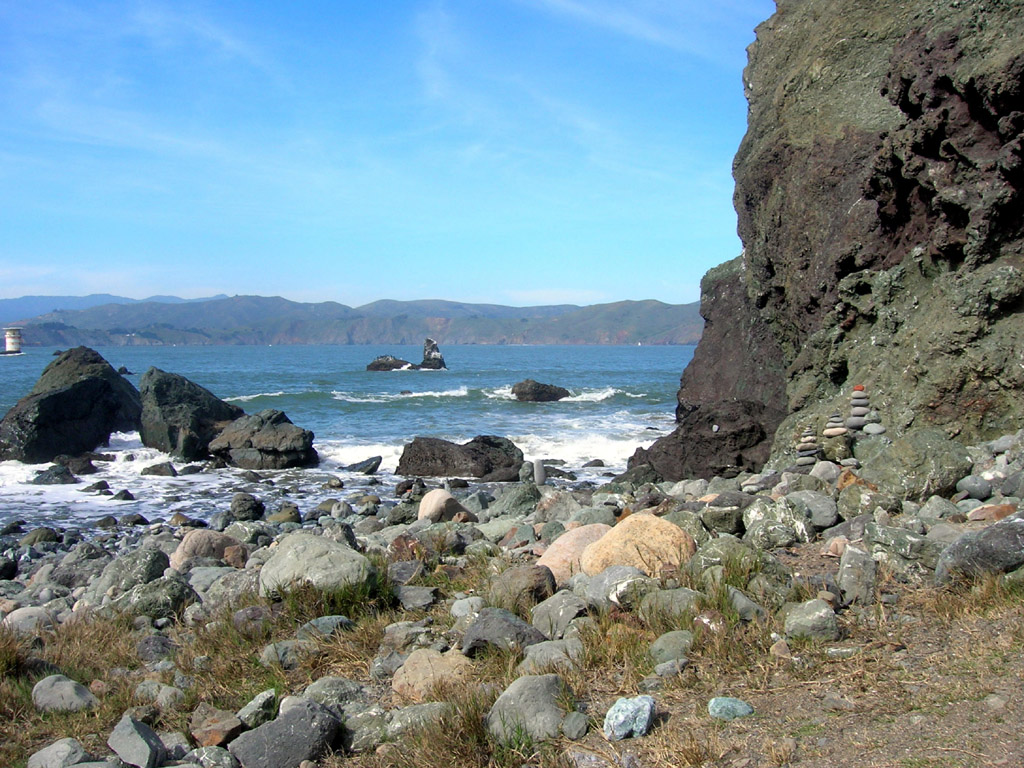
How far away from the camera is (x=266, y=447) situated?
20.9 m

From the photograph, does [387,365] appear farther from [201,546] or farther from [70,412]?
[201,546]

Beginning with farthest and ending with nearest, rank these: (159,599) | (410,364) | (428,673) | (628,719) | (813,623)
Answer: (410,364)
(159,599)
(428,673)
(813,623)
(628,719)

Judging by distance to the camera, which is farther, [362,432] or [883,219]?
[362,432]

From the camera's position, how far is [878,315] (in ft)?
38.4

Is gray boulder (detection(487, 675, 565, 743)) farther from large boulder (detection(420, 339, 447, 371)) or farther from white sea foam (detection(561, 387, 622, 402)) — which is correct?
large boulder (detection(420, 339, 447, 371))

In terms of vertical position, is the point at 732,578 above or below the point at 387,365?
above

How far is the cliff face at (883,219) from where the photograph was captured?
956 cm

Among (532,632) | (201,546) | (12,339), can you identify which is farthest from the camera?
(12,339)

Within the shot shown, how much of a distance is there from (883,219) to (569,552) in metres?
8.61

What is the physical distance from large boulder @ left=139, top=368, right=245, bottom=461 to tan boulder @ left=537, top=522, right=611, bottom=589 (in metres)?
17.9

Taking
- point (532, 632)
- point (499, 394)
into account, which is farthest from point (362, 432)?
point (532, 632)

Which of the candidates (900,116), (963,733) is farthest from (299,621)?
(900,116)

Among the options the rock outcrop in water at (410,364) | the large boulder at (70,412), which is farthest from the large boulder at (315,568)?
the rock outcrop in water at (410,364)

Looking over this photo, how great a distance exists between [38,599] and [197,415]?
17.2 m
